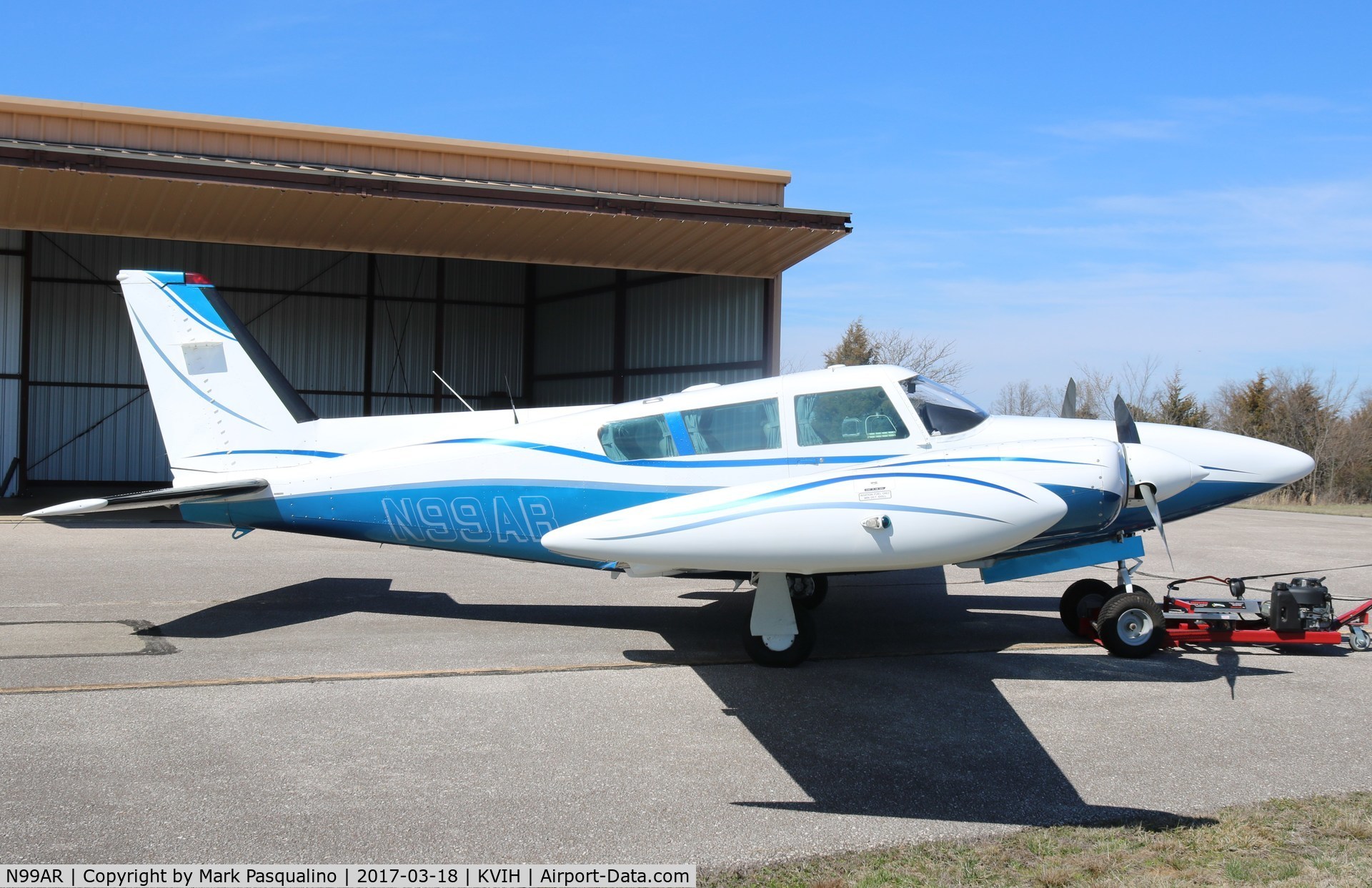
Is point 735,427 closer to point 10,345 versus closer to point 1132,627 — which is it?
point 1132,627

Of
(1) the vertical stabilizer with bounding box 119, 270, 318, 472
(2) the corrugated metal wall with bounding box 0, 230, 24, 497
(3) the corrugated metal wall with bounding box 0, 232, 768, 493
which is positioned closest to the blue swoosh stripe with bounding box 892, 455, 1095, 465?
(1) the vertical stabilizer with bounding box 119, 270, 318, 472

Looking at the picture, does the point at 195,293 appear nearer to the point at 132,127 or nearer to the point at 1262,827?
the point at 1262,827

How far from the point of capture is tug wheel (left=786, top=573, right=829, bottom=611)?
9.76 meters

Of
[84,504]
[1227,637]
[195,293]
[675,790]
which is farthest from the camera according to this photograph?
[195,293]

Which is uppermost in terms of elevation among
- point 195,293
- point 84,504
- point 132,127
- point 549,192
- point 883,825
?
point 132,127

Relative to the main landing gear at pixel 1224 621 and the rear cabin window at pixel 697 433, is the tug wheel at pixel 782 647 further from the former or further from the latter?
the main landing gear at pixel 1224 621

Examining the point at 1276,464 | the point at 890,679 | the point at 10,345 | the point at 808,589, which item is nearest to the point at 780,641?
the point at 890,679

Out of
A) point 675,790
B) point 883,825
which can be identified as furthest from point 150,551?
point 883,825

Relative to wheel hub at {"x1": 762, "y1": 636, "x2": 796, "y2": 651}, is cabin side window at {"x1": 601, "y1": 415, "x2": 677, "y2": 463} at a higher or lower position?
higher

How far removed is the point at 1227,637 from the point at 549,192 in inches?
538

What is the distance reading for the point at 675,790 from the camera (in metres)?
5.07

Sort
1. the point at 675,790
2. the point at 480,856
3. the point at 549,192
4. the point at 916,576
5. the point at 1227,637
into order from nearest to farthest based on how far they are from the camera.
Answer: the point at 480,856, the point at 675,790, the point at 1227,637, the point at 916,576, the point at 549,192
